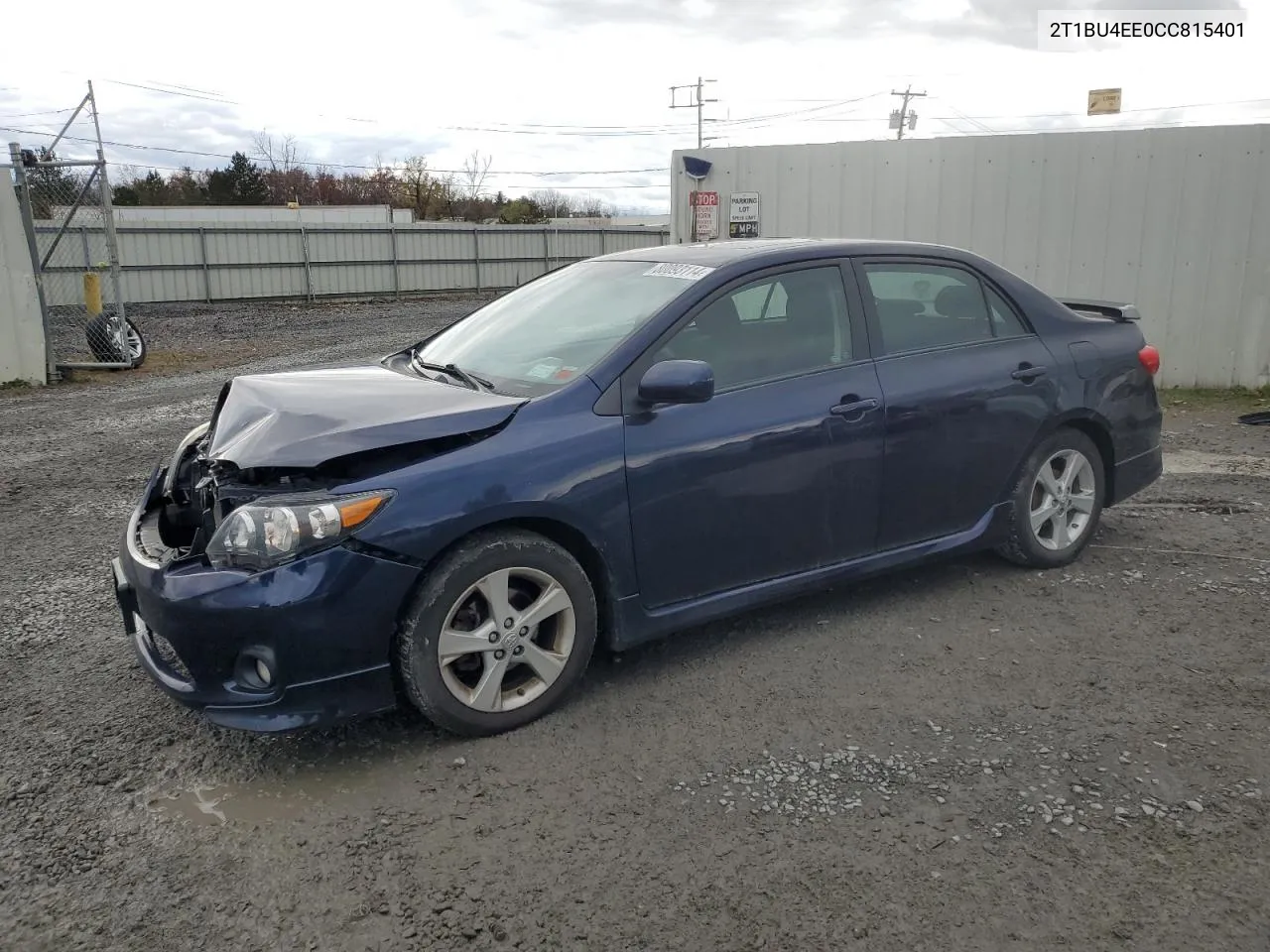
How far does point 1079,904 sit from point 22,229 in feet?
40.8

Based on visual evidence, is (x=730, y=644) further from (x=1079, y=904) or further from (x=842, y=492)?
(x=1079, y=904)

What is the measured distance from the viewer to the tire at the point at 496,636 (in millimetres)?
3264

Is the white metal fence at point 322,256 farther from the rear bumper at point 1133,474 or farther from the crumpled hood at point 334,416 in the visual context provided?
the crumpled hood at point 334,416

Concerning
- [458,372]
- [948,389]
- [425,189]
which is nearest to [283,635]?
[458,372]

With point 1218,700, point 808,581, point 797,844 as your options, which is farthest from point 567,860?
point 1218,700

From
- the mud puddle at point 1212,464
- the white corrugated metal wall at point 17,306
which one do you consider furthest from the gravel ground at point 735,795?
the white corrugated metal wall at point 17,306

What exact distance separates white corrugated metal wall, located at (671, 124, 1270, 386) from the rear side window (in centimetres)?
607

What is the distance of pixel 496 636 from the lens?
3.39 metres

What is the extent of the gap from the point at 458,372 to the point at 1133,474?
345cm

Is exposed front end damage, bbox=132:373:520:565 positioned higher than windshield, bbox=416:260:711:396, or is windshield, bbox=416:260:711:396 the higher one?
windshield, bbox=416:260:711:396

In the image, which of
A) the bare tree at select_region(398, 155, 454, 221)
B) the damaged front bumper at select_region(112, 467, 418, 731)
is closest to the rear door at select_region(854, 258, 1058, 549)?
the damaged front bumper at select_region(112, 467, 418, 731)

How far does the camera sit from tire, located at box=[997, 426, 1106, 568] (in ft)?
15.8

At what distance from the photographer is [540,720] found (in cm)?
355

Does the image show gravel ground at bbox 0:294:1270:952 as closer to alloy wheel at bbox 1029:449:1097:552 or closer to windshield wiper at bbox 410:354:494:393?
alloy wheel at bbox 1029:449:1097:552
